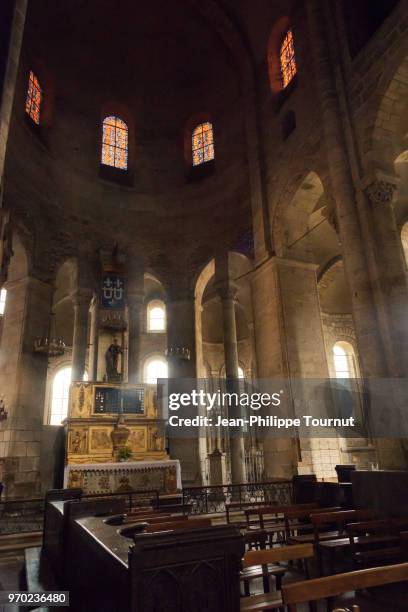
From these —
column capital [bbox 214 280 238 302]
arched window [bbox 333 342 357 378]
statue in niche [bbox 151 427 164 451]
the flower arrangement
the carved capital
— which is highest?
column capital [bbox 214 280 238 302]

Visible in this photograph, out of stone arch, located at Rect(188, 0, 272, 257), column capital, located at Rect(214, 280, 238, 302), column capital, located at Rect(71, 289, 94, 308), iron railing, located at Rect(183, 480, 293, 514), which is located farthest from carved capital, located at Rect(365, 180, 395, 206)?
column capital, located at Rect(71, 289, 94, 308)

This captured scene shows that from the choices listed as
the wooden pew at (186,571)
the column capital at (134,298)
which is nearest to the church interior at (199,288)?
the wooden pew at (186,571)

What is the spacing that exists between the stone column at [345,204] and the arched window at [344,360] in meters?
11.2

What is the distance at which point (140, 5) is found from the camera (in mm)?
17797

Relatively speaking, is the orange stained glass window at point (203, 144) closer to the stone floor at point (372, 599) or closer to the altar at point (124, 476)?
the altar at point (124, 476)

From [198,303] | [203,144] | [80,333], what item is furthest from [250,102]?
[80,333]

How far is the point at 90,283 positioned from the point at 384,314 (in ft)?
33.3

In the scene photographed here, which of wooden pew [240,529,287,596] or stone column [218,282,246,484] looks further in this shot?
stone column [218,282,246,484]

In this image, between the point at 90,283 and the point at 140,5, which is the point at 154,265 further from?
the point at 140,5

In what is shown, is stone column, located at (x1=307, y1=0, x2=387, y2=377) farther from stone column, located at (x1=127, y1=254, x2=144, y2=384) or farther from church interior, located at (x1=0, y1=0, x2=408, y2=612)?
stone column, located at (x1=127, y1=254, x2=144, y2=384)

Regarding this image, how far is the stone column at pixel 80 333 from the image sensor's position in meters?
13.9

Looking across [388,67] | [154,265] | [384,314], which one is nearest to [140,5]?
[154,265]

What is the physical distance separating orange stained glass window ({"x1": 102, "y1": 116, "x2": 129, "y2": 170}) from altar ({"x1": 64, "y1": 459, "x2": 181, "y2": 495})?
11.9m

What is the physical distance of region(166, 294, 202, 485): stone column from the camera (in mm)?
14102
